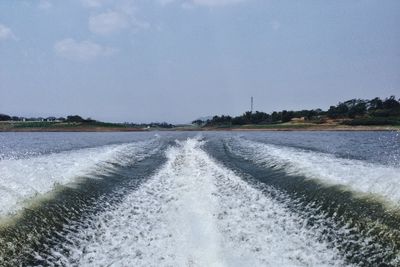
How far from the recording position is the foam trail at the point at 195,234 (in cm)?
681

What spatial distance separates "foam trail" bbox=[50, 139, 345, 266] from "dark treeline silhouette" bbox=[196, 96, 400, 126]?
81712 millimetres

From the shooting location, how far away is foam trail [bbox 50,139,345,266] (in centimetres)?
681

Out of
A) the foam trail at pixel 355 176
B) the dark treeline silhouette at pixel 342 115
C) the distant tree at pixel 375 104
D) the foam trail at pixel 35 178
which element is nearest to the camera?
the foam trail at pixel 35 178

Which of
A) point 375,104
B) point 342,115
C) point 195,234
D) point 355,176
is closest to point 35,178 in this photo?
point 195,234

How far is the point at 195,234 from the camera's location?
8.15m

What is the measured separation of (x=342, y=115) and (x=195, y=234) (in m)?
106

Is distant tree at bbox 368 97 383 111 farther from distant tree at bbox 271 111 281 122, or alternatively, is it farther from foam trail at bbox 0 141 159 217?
foam trail at bbox 0 141 159 217

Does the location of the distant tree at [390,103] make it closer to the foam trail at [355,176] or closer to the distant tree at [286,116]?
the distant tree at [286,116]

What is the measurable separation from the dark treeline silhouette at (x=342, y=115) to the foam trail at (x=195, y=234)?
81.7 metres

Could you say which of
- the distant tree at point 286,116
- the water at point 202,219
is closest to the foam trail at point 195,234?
the water at point 202,219

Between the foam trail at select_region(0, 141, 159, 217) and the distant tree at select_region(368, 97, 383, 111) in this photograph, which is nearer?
the foam trail at select_region(0, 141, 159, 217)

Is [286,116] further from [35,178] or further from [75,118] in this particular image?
[35,178]

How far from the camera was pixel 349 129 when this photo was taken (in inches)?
3250

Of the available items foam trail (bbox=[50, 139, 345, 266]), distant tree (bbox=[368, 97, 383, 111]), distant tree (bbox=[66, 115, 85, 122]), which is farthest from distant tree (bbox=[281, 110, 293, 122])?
foam trail (bbox=[50, 139, 345, 266])
